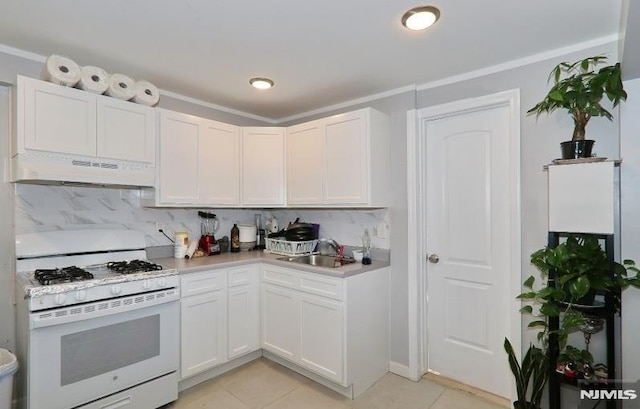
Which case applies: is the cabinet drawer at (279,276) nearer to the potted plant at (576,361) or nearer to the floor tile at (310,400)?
the floor tile at (310,400)

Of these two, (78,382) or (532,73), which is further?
(532,73)

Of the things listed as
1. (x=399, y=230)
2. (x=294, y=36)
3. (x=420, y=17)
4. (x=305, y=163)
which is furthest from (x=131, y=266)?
(x=420, y=17)

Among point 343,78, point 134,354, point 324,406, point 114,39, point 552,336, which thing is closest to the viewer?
point 552,336

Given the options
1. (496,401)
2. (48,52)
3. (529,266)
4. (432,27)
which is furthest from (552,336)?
(48,52)

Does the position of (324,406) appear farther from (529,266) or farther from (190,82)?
(190,82)

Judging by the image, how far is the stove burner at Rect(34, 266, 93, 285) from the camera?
1840mm

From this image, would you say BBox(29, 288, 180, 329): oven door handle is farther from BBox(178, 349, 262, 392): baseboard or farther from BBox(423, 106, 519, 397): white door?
BBox(423, 106, 519, 397): white door

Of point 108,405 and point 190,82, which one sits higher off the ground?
point 190,82

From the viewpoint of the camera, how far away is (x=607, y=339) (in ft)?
5.48

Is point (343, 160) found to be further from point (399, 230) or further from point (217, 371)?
point (217, 371)

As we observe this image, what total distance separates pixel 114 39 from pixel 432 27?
1.84 metres

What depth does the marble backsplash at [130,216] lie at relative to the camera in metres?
2.22

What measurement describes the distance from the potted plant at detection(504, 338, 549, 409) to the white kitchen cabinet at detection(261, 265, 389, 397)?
94 cm

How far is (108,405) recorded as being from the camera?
193 centimetres
